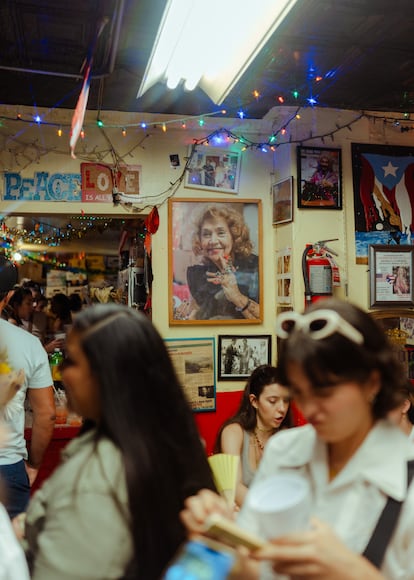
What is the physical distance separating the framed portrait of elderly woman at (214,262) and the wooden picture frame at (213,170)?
0.45 ft

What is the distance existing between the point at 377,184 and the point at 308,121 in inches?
33.2

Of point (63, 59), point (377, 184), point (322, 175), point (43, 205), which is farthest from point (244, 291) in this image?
point (63, 59)

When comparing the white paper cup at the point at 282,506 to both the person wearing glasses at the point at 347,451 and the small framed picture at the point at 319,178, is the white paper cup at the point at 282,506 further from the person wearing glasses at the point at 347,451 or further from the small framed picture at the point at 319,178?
the small framed picture at the point at 319,178

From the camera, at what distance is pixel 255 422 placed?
128 inches

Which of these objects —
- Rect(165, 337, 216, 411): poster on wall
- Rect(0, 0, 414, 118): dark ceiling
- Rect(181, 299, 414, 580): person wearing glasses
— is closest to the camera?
Rect(181, 299, 414, 580): person wearing glasses

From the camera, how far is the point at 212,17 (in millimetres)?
2502

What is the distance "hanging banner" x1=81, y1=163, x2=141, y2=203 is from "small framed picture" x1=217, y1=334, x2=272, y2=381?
1.55 m

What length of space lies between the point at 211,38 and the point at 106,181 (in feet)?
6.80

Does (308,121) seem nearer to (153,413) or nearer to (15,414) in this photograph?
(15,414)

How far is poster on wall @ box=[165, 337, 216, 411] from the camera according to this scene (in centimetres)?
456

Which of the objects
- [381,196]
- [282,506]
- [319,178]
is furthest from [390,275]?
[282,506]

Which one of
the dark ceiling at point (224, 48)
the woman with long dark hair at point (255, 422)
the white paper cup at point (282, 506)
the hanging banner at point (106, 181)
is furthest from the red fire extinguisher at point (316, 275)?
the white paper cup at point (282, 506)

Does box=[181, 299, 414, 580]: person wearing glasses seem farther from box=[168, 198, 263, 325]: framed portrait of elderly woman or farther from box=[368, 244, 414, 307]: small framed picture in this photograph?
box=[368, 244, 414, 307]: small framed picture

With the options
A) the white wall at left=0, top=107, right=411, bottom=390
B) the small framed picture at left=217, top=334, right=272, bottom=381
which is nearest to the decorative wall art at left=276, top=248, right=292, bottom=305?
the white wall at left=0, top=107, right=411, bottom=390
